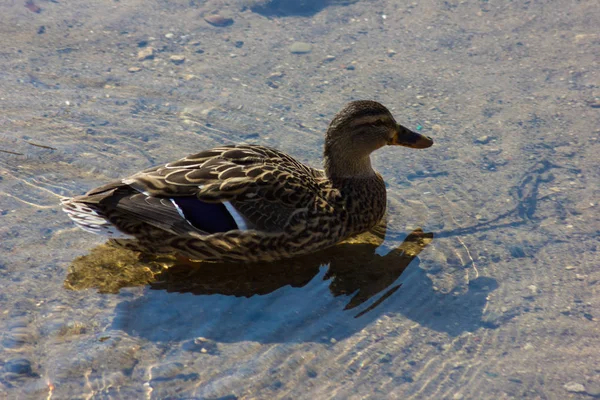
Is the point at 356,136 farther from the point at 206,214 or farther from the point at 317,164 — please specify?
the point at 206,214

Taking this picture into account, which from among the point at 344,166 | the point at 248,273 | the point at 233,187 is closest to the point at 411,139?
→ the point at 344,166

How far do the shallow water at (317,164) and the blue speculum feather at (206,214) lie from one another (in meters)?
0.47

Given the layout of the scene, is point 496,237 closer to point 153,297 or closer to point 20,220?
point 153,297

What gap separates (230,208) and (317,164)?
6.12 ft

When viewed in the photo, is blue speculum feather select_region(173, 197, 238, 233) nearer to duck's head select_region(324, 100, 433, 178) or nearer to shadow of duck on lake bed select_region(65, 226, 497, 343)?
shadow of duck on lake bed select_region(65, 226, 497, 343)

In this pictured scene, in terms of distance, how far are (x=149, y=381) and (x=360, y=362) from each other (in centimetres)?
147

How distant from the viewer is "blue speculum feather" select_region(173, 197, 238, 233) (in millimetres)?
5895

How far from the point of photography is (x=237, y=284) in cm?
605

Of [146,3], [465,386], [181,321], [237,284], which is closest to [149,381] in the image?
[181,321]

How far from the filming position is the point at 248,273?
6207mm

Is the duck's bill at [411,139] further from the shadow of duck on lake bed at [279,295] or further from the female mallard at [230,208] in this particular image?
the shadow of duck on lake bed at [279,295]

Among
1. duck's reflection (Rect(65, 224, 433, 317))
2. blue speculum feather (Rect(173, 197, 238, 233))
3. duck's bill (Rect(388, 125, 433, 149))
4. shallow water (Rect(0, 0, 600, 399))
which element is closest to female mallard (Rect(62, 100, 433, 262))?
blue speculum feather (Rect(173, 197, 238, 233))

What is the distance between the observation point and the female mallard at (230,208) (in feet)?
19.3

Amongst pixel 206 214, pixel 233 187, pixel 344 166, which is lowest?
pixel 206 214
